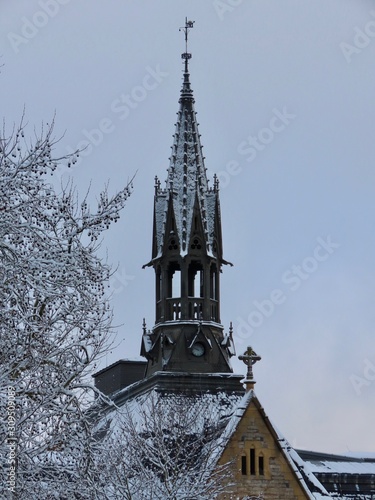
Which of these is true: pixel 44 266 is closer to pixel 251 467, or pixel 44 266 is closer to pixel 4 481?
pixel 4 481

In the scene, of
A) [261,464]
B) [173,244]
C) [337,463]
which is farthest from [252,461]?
[173,244]

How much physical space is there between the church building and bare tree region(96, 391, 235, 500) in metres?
3.16

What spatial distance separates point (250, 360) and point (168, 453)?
1028cm

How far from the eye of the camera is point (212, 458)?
54500mm

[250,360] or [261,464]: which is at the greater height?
[250,360]

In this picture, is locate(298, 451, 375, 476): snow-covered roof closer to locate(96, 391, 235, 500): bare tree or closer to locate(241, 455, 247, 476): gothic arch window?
locate(96, 391, 235, 500): bare tree

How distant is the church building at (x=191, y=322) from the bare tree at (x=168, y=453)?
3164 millimetres

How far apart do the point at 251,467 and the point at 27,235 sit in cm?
3752

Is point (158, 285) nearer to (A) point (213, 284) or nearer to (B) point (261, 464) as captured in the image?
(A) point (213, 284)

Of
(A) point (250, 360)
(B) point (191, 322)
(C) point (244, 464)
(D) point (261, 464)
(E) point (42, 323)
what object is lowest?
(E) point (42, 323)

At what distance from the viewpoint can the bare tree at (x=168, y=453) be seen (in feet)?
137

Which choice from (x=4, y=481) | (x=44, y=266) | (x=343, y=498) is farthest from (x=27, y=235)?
(x=343, y=498)

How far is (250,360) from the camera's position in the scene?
58656 millimetres

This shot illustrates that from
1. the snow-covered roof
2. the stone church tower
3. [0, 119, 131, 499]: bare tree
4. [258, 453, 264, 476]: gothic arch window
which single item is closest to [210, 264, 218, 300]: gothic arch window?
the stone church tower
